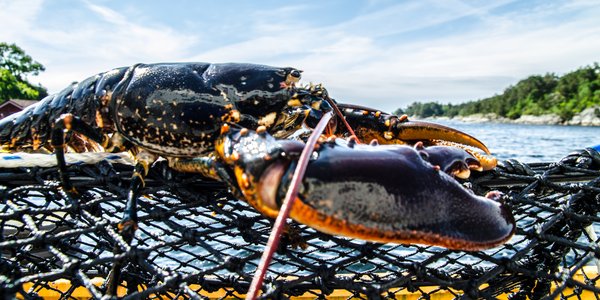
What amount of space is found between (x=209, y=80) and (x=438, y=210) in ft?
4.48

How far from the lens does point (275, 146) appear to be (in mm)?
1313

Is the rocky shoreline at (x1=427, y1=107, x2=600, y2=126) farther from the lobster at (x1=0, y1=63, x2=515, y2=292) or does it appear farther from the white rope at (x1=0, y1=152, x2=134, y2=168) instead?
the white rope at (x1=0, y1=152, x2=134, y2=168)

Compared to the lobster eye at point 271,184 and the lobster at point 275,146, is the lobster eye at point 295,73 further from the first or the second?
the lobster eye at point 271,184

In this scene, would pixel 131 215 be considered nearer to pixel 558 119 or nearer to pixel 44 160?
pixel 44 160

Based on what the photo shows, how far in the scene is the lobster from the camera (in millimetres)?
1191

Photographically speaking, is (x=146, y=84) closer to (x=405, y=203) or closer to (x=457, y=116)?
(x=405, y=203)

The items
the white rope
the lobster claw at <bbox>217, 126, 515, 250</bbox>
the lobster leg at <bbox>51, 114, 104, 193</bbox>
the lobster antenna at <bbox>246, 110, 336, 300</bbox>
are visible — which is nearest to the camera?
the lobster antenna at <bbox>246, 110, 336, 300</bbox>

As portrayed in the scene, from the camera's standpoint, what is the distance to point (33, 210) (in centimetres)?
158

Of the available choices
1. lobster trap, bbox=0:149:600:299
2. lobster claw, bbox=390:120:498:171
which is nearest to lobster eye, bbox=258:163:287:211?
lobster trap, bbox=0:149:600:299

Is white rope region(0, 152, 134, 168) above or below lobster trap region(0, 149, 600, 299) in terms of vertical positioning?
above

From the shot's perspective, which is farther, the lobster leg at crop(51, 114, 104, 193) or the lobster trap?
the lobster leg at crop(51, 114, 104, 193)

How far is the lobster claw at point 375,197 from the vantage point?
118cm

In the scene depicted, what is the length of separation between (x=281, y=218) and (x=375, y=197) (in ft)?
0.99

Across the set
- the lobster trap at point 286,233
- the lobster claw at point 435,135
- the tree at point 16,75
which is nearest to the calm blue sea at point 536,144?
the lobster claw at point 435,135
